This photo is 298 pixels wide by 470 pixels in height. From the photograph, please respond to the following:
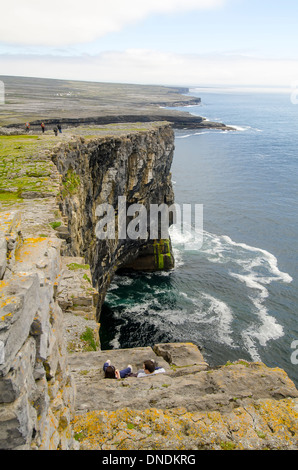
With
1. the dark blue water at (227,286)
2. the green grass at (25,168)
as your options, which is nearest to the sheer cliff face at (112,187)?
the green grass at (25,168)

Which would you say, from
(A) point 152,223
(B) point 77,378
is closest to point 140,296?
(A) point 152,223

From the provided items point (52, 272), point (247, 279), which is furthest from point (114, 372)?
point (247, 279)

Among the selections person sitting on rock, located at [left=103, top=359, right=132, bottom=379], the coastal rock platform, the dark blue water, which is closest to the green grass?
the coastal rock platform

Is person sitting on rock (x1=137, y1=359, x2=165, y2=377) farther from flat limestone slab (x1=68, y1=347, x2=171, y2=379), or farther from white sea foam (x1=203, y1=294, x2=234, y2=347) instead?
white sea foam (x1=203, y1=294, x2=234, y2=347)

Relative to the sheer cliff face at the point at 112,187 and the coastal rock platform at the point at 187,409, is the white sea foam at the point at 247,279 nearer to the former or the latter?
the sheer cliff face at the point at 112,187

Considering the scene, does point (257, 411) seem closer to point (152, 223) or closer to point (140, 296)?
point (140, 296)
